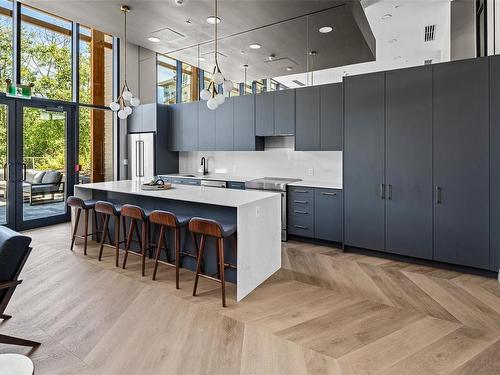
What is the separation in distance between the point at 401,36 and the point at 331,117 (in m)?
2.79

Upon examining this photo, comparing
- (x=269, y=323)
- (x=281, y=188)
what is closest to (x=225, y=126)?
(x=281, y=188)

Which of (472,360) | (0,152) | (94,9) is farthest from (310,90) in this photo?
(0,152)

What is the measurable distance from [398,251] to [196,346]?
9.60 ft

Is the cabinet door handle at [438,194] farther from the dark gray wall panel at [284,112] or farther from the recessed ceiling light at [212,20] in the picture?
the recessed ceiling light at [212,20]

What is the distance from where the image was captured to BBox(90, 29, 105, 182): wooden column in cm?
681

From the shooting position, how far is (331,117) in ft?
16.7

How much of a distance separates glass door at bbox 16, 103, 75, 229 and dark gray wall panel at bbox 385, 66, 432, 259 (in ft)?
18.8

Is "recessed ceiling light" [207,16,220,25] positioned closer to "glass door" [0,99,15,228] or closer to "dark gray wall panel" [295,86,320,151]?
"dark gray wall panel" [295,86,320,151]

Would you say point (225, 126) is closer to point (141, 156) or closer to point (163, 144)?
point (163, 144)

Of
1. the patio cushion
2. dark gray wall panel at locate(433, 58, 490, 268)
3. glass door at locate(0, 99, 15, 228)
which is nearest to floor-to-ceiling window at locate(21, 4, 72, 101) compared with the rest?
glass door at locate(0, 99, 15, 228)

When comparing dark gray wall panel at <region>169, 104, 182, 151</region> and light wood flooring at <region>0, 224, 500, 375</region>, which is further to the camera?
dark gray wall panel at <region>169, 104, 182, 151</region>

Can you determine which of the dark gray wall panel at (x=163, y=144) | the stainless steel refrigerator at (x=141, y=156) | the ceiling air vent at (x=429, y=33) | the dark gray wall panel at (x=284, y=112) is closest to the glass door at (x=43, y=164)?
the stainless steel refrigerator at (x=141, y=156)

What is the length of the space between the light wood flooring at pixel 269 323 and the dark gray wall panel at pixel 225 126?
3.05 m

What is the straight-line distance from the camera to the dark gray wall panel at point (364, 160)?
4.32 metres
